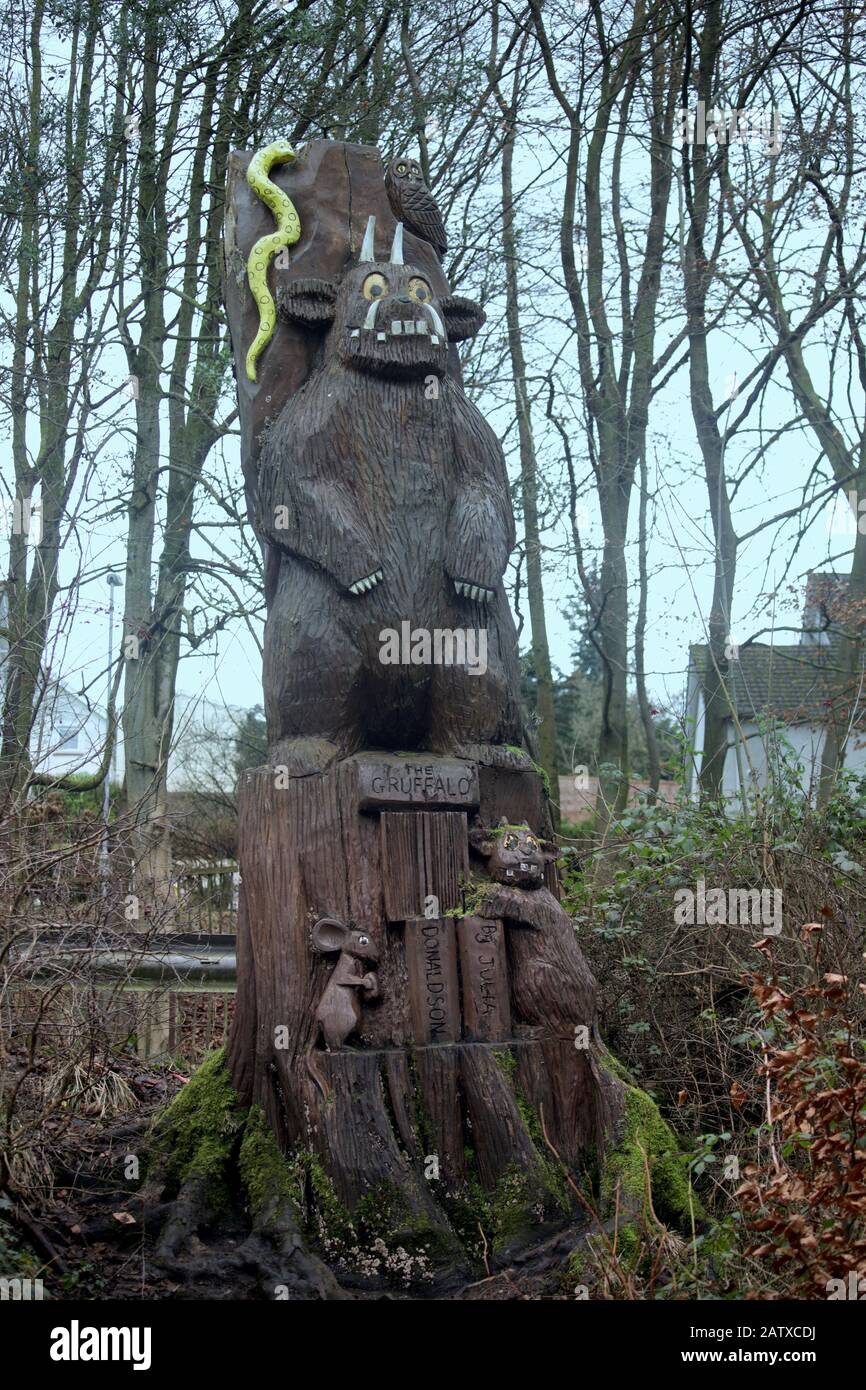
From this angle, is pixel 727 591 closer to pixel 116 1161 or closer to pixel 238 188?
pixel 238 188

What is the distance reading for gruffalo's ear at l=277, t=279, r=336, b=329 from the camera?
6.33m

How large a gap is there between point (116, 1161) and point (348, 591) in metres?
2.70

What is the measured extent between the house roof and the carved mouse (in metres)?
4.36

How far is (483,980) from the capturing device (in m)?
5.55

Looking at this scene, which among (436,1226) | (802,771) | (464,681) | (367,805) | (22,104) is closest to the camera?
(436,1226)

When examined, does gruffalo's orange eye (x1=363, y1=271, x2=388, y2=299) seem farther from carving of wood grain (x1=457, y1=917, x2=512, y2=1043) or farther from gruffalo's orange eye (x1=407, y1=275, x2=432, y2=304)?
carving of wood grain (x1=457, y1=917, x2=512, y2=1043)

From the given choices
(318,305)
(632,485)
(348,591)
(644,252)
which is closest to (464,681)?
(348,591)

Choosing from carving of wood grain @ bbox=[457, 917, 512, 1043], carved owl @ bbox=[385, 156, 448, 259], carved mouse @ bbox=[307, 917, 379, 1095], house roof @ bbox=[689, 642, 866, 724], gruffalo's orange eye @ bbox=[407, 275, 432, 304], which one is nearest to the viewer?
carved mouse @ bbox=[307, 917, 379, 1095]

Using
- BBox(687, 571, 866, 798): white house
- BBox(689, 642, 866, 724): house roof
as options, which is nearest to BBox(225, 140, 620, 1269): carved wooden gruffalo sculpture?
BBox(687, 571, 866, 798): white house

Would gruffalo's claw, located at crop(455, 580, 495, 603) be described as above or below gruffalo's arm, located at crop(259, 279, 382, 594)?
below

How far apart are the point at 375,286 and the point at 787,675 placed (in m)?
14.6

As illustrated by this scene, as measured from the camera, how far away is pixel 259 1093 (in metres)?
5.81

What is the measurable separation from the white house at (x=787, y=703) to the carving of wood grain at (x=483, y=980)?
89.0 inches

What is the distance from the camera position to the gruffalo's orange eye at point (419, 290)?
6.26 metres
